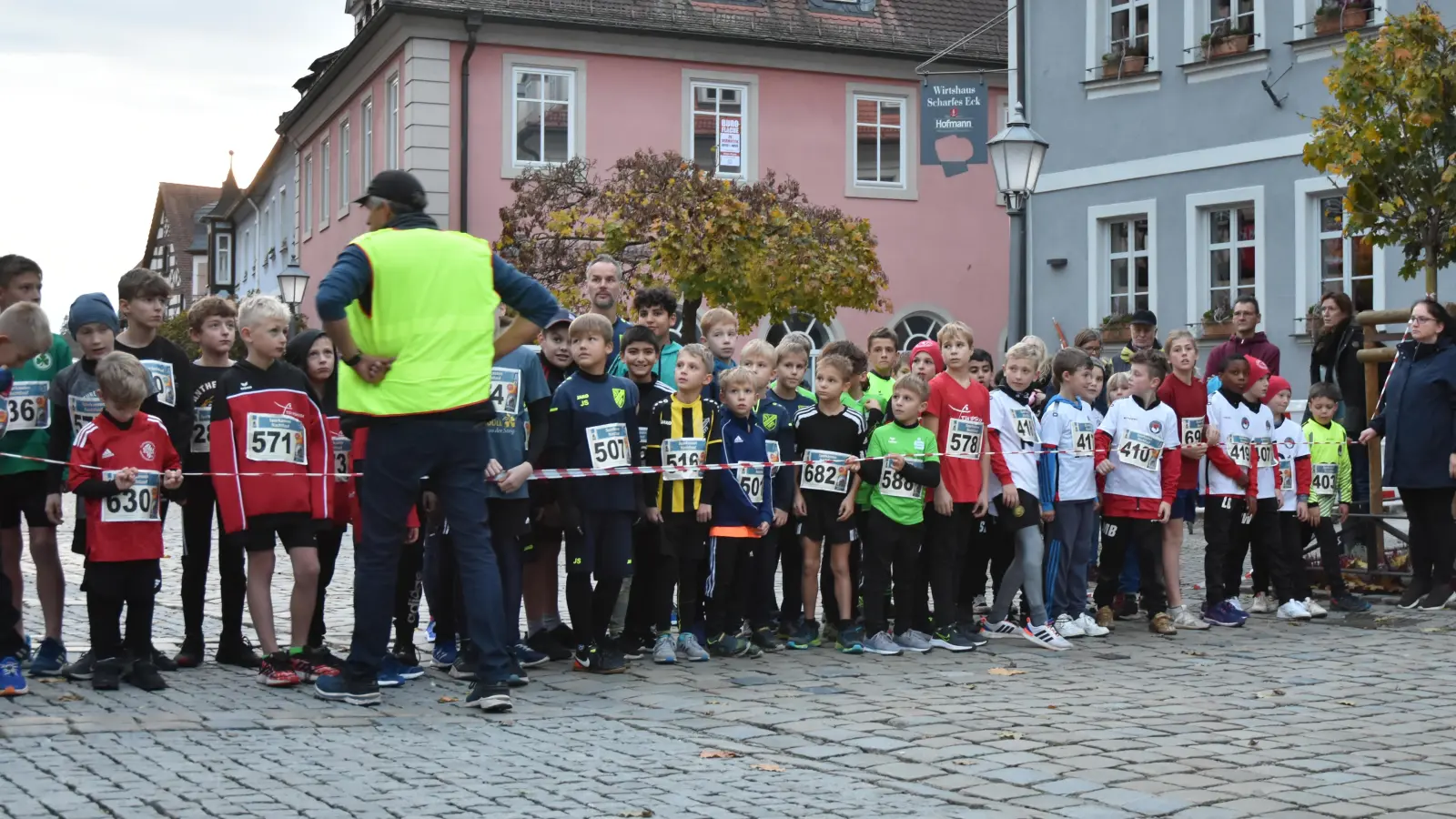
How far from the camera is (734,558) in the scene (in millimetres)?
9828

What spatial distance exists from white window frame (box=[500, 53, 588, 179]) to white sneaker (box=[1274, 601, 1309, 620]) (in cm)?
2161

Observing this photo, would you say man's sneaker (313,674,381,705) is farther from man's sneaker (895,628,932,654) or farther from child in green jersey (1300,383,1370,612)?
child in green jersey (1300,383,1370,612)

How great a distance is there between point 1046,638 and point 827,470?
1613 mm

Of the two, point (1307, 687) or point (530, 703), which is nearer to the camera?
point (530, 703)

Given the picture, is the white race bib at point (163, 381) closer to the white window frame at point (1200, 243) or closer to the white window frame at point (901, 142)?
the white window frame at point (1200, 243)

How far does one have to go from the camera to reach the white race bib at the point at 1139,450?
1120 cm

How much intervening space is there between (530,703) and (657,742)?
1.18 meters

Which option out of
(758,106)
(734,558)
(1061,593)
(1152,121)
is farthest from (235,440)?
(758,106)

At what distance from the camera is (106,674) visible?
8.22 m

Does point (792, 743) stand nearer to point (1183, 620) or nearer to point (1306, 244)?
point (1183, 620)

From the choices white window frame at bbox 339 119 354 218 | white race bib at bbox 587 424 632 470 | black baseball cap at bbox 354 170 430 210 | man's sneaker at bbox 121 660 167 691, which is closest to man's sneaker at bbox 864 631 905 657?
white race bib at bbox 587 424 632 470

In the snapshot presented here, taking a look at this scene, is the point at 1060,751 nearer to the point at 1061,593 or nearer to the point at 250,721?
the point at 250,721

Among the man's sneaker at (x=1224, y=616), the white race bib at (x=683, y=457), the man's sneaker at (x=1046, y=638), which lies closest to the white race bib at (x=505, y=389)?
the white race bib at (x=683, y=457)

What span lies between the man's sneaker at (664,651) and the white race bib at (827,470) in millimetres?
1275
